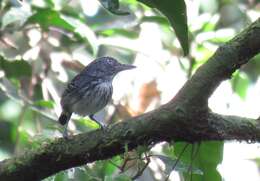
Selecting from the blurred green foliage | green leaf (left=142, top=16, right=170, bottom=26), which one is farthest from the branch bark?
green leaf (left=142, top=16, right=170, bottom=26)

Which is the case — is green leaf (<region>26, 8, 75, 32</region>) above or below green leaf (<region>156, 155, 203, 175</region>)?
below

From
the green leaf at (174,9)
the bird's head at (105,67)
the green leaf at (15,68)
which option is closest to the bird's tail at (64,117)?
the bird's head at (105,67)

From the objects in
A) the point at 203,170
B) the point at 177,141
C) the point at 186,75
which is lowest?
the point at 186,75

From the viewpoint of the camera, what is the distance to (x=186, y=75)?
464cm

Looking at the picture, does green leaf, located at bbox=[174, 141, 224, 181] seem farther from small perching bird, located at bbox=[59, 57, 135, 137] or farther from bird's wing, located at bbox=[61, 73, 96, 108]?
bird's wing, located at bbox=[61, 73, 96, 108]

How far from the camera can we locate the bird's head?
407 cm

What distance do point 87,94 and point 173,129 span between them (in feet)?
4.83

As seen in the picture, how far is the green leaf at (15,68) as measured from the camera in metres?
4.05

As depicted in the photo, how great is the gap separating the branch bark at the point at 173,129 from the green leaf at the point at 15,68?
158 cm

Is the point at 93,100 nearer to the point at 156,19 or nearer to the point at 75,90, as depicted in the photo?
the point at 75,90

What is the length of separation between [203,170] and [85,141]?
48 cm

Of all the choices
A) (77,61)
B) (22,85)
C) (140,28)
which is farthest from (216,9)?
(22,85)

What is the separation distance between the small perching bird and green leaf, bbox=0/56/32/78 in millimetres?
357

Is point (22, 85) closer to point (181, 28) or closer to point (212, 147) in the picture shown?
point (212, 147)
